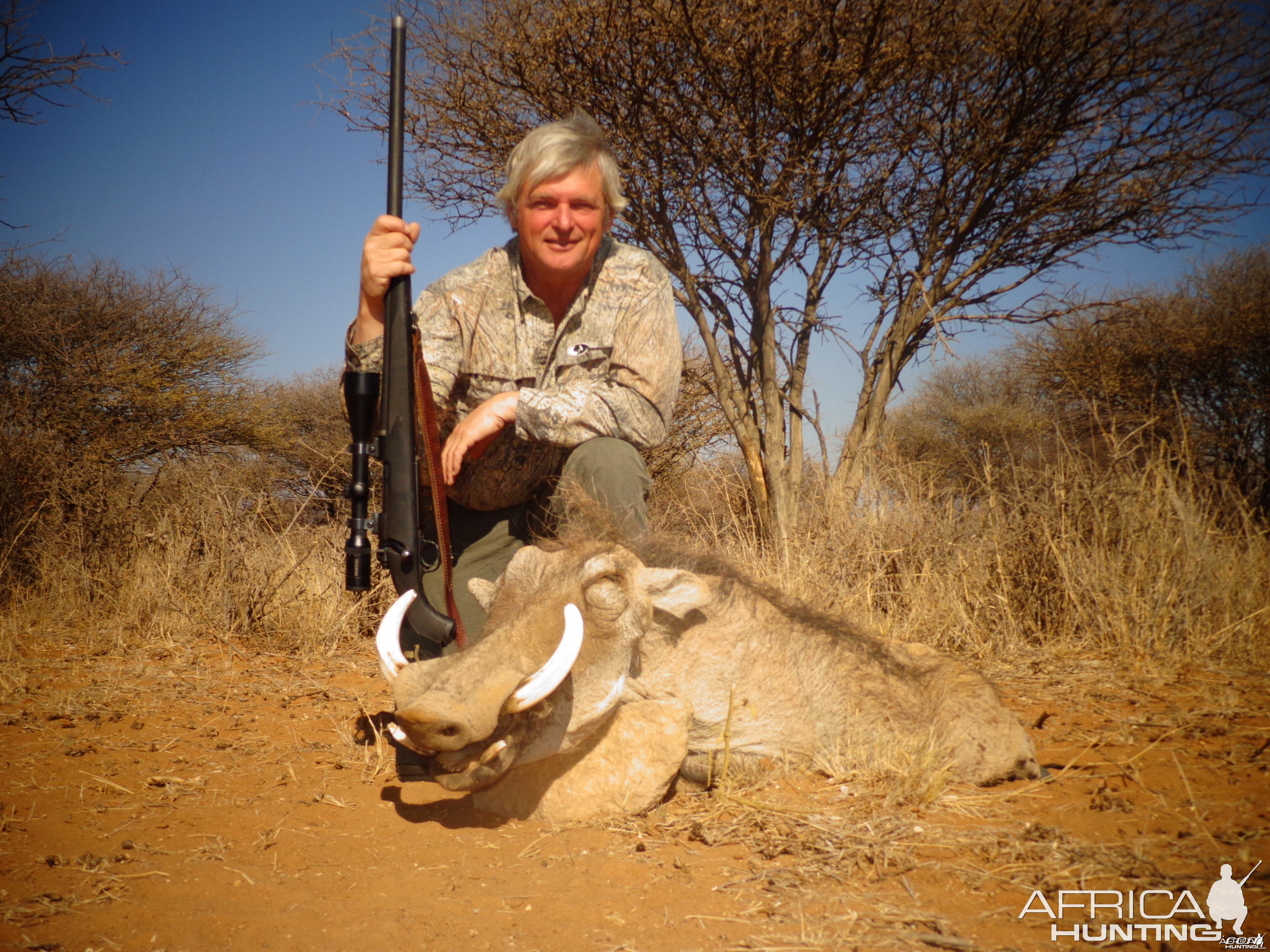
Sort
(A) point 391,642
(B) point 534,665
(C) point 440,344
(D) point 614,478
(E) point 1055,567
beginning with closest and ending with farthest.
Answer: (B) point 534,665
(A) point 391,642
(D) point 614,478
(C) point 440,344
(E) point 1055,567

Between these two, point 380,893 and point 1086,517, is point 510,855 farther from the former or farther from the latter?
point 1086,517

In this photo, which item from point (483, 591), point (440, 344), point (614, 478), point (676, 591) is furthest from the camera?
point (440, 344)

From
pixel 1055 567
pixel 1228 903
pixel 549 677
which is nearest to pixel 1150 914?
pixel 1228 903

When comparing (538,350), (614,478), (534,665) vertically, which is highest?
(538,350)

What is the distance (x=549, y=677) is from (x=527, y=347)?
5.97ft

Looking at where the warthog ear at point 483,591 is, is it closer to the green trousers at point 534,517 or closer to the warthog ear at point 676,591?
the green trousers at point 534,517

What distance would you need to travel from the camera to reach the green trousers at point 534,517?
2725mm

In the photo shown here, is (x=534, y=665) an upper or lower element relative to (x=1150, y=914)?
upper

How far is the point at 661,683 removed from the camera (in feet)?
7.68

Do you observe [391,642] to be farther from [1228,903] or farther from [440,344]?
[1228,903]

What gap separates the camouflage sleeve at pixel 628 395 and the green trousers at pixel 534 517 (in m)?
0.08

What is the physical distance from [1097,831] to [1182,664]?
1.91 metres

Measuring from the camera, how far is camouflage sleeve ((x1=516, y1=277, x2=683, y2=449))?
9.37 feet

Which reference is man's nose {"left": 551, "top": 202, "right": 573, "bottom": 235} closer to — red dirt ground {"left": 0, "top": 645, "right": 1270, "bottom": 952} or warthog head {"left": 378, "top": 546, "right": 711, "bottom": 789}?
warthog head {"left": 378, "top": 546, "right": 711, "bottom": 789}
